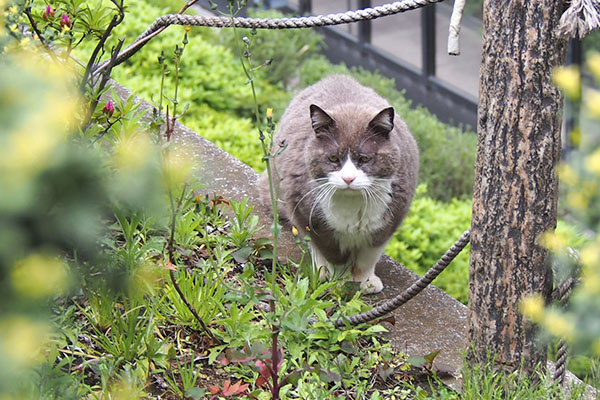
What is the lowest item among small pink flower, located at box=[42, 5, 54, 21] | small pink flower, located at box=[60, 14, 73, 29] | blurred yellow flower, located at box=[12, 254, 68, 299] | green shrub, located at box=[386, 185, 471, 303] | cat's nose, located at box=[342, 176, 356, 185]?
green shrub, located at box=[386, 185, 471, 303]

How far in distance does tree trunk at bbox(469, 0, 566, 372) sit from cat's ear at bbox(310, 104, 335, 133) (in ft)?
2.98

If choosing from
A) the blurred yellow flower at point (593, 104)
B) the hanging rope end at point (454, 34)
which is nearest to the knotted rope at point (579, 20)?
the hanging rope end at point (454, 34)

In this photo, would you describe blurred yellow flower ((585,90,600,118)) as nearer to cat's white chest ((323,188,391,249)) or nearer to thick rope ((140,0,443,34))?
thick rope ((140,0,443,34))

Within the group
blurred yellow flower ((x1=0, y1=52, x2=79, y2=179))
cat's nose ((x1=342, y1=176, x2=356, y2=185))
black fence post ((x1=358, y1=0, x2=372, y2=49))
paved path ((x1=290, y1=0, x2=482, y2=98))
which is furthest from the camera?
black fence post ((x1=358, y1=0, x2=372, y2=49))

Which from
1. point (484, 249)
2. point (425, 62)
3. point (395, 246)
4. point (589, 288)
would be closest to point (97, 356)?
point (484, 249)

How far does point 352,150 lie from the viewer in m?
3.35

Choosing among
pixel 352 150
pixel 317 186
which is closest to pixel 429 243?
pixel 317 186

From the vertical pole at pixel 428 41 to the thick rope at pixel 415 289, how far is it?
6278 millimetres

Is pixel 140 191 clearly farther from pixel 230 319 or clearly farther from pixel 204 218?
pixel 204 218

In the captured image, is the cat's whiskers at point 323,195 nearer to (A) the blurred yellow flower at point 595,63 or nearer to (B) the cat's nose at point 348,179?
(B) the cat's nose at point 348,179

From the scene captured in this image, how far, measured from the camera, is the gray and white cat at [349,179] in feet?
11.0

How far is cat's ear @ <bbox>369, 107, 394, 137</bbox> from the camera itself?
3311 mm

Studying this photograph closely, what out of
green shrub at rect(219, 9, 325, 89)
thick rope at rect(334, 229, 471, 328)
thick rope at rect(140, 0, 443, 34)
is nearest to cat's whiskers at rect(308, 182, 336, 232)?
thick rope at rect(334, 229, 471, 328)

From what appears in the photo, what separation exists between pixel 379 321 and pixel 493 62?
124cm
